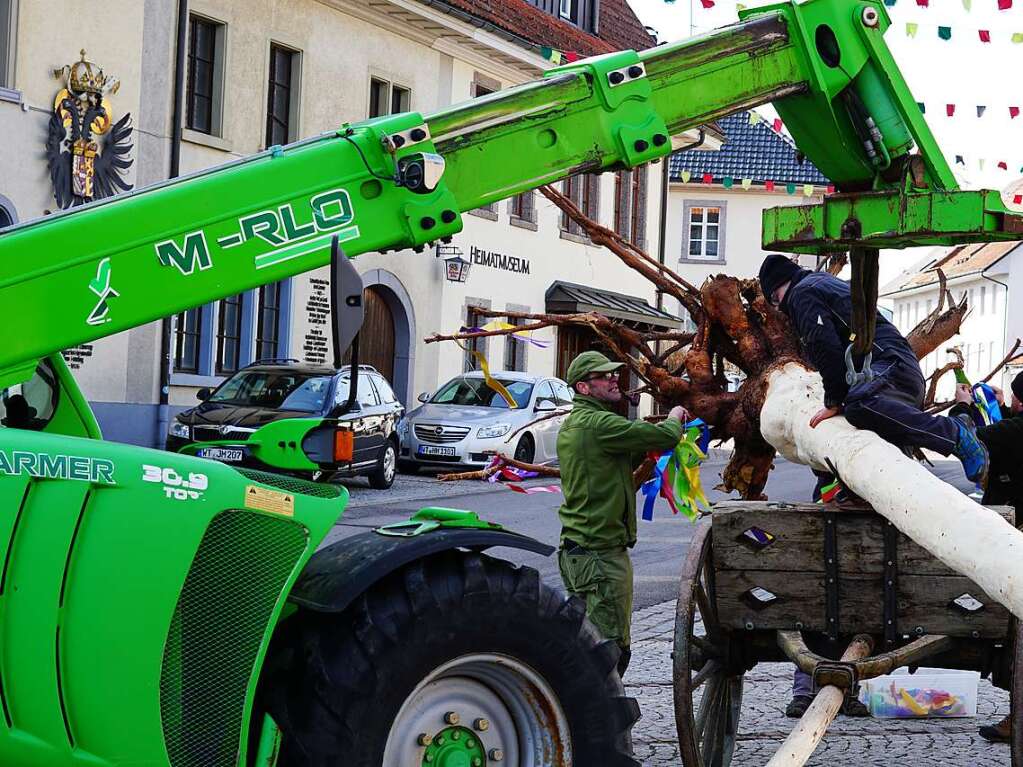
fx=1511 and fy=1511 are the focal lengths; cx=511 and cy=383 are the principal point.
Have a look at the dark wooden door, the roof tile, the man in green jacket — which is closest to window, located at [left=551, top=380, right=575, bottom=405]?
the dark wooden door

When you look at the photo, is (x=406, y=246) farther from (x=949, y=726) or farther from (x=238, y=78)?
(x=238, y=78)

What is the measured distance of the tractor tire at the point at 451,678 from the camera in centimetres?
414

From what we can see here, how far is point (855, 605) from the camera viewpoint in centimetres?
590

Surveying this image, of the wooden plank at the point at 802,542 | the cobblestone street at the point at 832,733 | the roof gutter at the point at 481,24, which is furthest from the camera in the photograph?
the roof gutter at the point at 481,24

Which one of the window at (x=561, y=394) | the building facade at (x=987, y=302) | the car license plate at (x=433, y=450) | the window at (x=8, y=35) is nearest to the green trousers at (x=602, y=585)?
the window at (x=8, y=35)

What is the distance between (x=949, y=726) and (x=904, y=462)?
83.8 inches

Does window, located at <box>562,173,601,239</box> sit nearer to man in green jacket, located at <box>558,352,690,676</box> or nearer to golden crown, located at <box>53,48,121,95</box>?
golden crown, located at <box>53,48,121,95</box>

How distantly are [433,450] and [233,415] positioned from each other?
5257mm

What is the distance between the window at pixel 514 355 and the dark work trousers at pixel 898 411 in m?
24.5

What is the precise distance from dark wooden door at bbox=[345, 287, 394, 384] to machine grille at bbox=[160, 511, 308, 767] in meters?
22.1

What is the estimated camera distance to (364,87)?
85.2 feet

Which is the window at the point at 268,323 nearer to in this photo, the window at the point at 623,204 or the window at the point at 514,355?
the window at the point at 514,355

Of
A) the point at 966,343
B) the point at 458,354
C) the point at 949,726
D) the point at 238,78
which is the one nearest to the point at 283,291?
the point at 238,78

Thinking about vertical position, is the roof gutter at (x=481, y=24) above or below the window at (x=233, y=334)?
above
